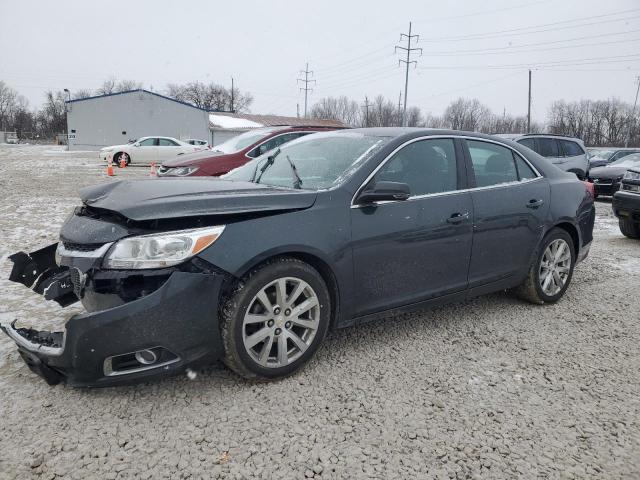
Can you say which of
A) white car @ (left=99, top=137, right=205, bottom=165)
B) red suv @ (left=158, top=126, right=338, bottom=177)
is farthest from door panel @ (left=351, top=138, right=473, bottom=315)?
white car @ (left=99, top=137, right=205, bottom=165)

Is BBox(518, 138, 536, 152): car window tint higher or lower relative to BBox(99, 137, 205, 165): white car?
lower

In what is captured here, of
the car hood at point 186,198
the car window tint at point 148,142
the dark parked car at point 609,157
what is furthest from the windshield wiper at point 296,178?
the car window tint at point 148,142

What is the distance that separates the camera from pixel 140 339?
7.93 ft

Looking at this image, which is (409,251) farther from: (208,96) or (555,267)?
(208,96)

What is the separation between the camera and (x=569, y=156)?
1316cm

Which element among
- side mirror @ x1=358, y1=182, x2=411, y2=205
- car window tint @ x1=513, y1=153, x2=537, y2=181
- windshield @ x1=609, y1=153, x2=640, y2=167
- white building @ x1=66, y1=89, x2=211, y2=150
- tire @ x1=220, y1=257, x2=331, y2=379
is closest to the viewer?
tire @ x1=220, y1=257, x2=331, y2=379

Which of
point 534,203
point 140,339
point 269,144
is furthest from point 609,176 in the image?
point 140,339

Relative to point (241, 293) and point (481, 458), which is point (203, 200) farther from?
point (481, 458)

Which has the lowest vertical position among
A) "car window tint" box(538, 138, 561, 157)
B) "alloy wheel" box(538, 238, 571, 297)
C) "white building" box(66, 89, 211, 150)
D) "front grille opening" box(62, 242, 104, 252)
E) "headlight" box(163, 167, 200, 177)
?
"alloy wheel" box(538, 238, 571, 297)

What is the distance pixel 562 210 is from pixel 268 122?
51684 millimetres

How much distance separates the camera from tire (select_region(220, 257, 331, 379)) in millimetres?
2654

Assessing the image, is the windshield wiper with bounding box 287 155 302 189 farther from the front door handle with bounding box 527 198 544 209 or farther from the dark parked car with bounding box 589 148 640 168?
the dark parked car with bounding box 589 148 640 168

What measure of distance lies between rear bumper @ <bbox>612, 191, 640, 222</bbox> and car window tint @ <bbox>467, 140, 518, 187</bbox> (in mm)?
4362

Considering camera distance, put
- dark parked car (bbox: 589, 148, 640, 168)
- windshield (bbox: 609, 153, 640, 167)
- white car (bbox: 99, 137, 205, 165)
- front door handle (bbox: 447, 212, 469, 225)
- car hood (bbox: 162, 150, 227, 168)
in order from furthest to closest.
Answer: white car (bbox: 99, 137, 205, 165) < dark parked car (bbox: 589, 148, 640, 168) < windshield (bbox: 609, 153, 640, 167) < car hood (bbox: 162, 150, 227, 168) < front door handle (bbox: 447, 212, 469, 225)
